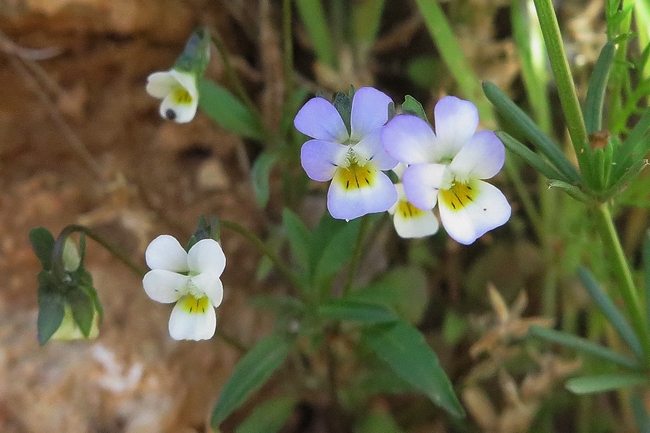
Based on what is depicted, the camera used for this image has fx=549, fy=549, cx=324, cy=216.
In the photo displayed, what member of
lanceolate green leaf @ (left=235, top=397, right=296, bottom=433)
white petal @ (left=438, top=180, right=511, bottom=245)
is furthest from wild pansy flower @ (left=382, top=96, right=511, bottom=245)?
lanceolate green leaf @ (left=235, top=397, right=296, bottom=433)

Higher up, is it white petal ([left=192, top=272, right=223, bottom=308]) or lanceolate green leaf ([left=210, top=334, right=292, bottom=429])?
white petal ([left=192, top=272, right=223, bottom=308])

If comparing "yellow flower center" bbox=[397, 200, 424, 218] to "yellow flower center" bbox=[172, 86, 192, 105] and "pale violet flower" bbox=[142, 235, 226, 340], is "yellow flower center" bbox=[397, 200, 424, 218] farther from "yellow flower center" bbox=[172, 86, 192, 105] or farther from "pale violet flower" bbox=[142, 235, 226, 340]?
"yellow flower center" bbox=[172, 86, 192, 105]

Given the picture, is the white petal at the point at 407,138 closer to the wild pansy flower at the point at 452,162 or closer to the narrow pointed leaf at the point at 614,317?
the wild pansy flower at the point at 452,162

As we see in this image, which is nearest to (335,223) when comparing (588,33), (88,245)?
(88,245)

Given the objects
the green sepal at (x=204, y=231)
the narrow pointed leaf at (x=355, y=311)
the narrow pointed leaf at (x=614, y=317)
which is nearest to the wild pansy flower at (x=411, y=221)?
the narrow pointed leaf at (x=355, y=311)

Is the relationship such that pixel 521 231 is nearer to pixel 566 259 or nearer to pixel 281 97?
pixel 566 259

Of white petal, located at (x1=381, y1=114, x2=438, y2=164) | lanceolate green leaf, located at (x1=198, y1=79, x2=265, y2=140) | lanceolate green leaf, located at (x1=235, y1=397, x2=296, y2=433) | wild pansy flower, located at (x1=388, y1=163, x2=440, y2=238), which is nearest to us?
white petal, located at (x1=381, y1=114, x2=438, y2=164)

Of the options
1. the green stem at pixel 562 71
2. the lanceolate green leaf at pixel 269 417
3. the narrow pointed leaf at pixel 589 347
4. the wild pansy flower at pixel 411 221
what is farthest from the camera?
the lanceolate green leaf at pixel 269 417
